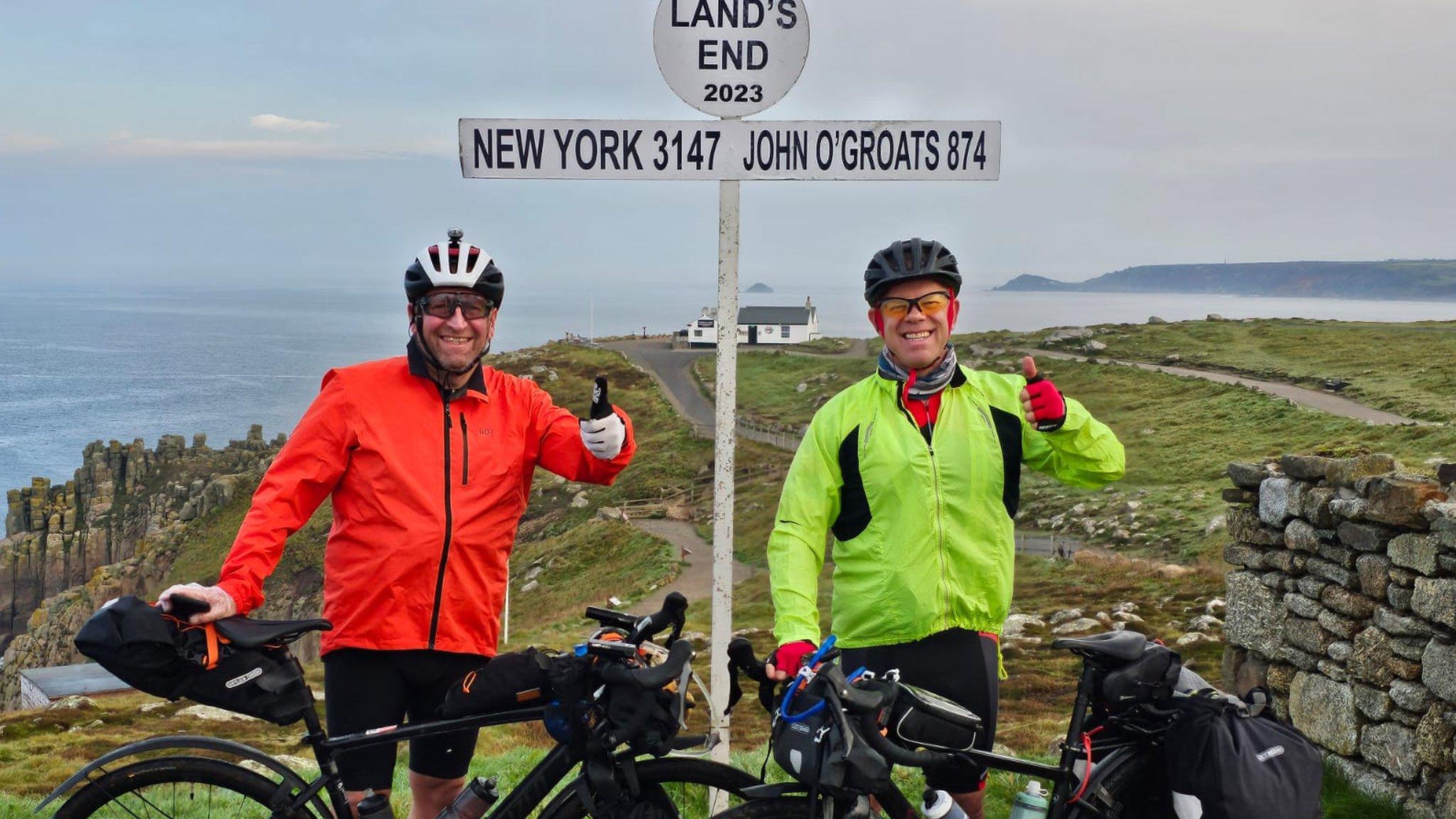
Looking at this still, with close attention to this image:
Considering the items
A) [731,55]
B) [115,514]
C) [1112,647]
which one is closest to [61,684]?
[731,55]

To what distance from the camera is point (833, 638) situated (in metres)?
3.30

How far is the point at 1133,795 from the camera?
3557 millimetres

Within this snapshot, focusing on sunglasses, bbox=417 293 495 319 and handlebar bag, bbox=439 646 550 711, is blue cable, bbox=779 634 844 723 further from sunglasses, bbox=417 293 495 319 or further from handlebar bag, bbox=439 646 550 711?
sunglasses, bbox=417 293 495 319

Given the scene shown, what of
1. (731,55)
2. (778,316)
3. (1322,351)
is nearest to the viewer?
(731,55)

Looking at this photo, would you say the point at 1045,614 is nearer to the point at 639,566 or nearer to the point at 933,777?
the point at 933,777

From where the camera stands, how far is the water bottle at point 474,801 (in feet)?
11.5

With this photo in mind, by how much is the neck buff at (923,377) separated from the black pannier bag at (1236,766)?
1.21 meters

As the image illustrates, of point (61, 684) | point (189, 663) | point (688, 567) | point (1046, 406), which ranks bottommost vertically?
point (61, 684)


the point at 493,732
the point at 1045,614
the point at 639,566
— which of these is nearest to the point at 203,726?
the point at 493,732

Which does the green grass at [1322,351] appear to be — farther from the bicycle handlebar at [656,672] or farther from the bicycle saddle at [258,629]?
the bicycle saddle at [258,629]

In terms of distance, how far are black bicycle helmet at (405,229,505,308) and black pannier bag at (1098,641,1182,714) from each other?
91.4 inches

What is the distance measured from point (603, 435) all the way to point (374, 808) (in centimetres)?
137

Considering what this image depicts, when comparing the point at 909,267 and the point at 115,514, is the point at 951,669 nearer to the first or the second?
the point at 909,267

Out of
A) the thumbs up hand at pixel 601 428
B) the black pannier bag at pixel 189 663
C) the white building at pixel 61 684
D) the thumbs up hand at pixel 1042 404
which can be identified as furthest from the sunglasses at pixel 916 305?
the white building at pixel 61 684
